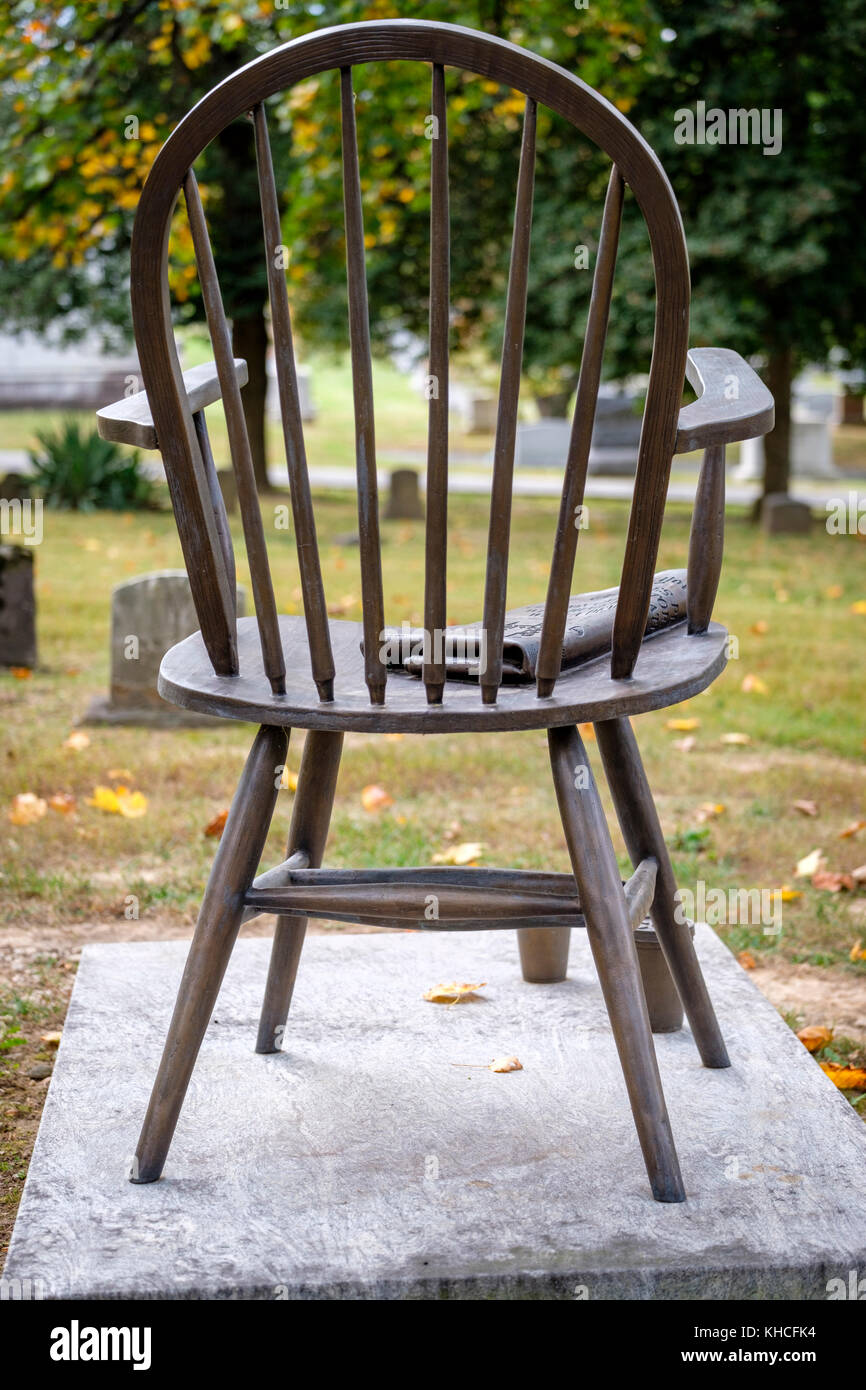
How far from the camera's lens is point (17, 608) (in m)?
Result: 5.44

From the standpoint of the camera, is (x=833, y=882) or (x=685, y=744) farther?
(x=685, y=744)

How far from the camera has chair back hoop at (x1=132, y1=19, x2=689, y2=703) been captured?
1536mm

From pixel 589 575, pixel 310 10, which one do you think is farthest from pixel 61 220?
pixel 589 575

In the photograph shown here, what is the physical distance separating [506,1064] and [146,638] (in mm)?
2914

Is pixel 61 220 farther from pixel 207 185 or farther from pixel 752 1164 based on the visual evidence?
pixel 752 1164

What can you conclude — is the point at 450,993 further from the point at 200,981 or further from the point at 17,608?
the point at 17,608

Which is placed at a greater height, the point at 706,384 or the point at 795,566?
the point at 706,384

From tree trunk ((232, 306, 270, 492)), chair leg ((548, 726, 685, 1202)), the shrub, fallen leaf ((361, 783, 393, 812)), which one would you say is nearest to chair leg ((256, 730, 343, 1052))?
chair leg ((548, 726, 685, 1202))

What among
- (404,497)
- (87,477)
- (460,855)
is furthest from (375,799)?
(87,477)

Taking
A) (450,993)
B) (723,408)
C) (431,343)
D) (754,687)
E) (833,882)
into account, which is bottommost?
(754,687)

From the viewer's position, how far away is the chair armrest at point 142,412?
1759mm

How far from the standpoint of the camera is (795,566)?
8.44m

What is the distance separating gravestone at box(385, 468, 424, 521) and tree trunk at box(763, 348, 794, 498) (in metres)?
2.73
